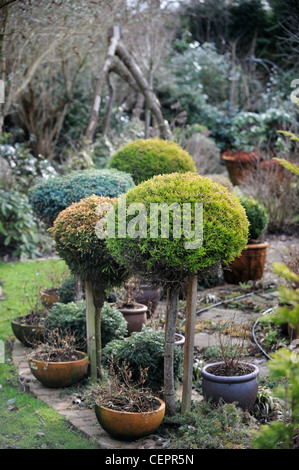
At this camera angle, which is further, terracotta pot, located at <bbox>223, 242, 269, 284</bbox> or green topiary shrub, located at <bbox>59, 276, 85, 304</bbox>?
terracotta pot, located at <bbox>223, 242, 269, 284</bbox>

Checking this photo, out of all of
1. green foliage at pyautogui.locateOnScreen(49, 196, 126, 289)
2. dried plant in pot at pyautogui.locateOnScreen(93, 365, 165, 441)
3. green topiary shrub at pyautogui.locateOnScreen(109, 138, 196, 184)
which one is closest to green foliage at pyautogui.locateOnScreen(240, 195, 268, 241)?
green topiary shrub at pyautogui.locateOnScreen(109, 138, 196, 184)

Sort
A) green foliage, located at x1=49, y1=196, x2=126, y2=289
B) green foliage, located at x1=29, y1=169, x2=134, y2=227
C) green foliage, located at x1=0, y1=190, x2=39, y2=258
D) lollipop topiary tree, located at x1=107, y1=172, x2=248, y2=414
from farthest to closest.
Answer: green foliage, located at x1=0, y1=190, x2=39, y2=258 < green foliage, located at x1=29, y1=169, x2=134, y2=227 < green foliage, located at x1=49, y1=196, x2=126, y2=289 < lollipop topiary tree, located at x1=107, y1=172, x2=248, y2=414

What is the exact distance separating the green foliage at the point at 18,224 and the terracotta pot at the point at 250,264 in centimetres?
359

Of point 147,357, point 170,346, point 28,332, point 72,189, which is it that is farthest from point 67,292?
point 170,346

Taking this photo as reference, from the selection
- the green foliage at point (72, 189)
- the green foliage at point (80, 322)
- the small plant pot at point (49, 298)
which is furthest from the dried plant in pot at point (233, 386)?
the small plant pot at point (49, 298)

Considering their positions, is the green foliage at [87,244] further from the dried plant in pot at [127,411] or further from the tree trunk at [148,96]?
the tree trunk at [148,96]

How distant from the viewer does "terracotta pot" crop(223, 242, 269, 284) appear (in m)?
7.23

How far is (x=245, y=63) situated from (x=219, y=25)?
5.99 ft

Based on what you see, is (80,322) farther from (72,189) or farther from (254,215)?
(254,215)

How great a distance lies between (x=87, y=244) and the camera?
4.00m

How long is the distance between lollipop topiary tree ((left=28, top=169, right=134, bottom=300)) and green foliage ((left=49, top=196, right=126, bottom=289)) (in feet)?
2.84

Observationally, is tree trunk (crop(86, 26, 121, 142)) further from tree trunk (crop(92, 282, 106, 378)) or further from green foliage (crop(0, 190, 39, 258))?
tree trunk (crop(92, 282, 106, 378))
